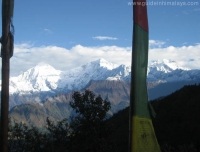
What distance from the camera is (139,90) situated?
7027mm

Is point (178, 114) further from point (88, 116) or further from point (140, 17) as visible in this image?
point (140, 17)

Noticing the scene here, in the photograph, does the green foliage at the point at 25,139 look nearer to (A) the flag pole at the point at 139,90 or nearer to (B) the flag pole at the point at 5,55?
(B) the flag pole at the point at 5,55

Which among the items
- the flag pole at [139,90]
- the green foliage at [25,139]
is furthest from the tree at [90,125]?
the flag pole at [139,90]

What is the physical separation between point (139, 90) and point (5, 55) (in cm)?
419

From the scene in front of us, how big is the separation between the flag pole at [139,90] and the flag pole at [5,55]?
372 cm

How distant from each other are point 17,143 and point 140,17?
41.1 ft

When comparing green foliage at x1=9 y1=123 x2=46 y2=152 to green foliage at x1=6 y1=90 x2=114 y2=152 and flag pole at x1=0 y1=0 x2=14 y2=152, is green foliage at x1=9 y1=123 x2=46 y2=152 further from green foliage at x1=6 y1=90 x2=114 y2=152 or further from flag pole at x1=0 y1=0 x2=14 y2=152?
flag pole at x1=0 y1=0 x2=14 y2=152

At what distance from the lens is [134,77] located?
695 cm

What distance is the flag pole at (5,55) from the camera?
820 centimetres

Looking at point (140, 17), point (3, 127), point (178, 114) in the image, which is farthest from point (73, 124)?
point (178, 114)

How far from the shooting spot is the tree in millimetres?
16047

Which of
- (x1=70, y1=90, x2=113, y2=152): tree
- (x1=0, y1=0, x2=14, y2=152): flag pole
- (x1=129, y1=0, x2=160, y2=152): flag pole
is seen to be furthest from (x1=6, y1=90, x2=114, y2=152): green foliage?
(x1=129, y1=0, x2=160, y2=152): flag pole

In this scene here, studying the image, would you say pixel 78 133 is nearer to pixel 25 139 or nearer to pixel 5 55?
pixel 25 139

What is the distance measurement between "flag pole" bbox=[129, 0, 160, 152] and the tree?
9.11 metres
